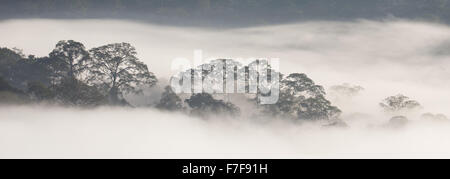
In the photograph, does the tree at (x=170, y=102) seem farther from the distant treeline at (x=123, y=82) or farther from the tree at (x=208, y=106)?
the tree at (x=208, y=106)

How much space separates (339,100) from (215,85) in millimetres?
40083

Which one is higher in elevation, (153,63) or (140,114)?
(153,63)

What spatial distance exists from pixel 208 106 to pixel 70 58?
73.7ft

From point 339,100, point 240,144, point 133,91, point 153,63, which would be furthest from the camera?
point 153,63

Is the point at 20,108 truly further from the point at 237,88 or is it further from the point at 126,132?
the point at 237,88

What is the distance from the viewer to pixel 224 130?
334 feet

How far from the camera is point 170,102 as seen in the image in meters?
107

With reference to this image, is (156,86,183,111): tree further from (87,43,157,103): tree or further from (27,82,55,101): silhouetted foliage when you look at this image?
(27,82,55,101): silhouetted foliage

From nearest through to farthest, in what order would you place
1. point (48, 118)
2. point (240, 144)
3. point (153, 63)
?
point (48, 118), point (240, 144), point (153, 63)

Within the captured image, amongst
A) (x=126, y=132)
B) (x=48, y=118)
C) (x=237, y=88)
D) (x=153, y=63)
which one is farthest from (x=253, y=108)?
(x=153, y=63)

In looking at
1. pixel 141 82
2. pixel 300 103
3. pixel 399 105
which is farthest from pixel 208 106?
pixel 399 105

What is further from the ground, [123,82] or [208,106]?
[123,82]

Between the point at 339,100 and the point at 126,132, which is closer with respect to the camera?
the point at 126,132

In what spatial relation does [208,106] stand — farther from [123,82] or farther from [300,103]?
[300,103]
